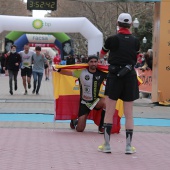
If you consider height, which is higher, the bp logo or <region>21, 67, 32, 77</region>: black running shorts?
the bp logo

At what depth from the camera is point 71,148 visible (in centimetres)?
820

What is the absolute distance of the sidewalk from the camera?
273 inches

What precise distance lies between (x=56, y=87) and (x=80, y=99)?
653 millimetres

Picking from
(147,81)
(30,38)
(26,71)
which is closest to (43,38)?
(30,38)

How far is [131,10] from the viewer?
4488 centimetres

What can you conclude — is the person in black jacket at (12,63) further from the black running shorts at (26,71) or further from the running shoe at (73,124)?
the running shoe at (73,124)

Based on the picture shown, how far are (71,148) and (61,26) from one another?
78.6 ft

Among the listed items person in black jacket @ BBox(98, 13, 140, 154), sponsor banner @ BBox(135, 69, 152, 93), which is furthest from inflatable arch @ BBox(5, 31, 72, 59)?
person in black jacket @ BBox(98, 13, 140, 154)

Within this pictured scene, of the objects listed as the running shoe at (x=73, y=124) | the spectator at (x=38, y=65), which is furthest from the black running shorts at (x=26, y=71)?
the running shoe at (x=73, y=124)

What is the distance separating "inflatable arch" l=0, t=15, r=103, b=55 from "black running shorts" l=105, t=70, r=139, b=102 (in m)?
22.6

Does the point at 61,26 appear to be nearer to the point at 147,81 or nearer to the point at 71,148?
the point at 147,81

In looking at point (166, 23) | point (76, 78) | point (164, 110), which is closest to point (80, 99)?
point (76, 78)

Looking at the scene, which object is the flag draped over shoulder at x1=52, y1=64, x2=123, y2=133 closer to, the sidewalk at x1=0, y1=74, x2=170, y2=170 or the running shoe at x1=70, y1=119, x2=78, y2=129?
the running shoe at x1=70, y1=119, x2=78, y2=129

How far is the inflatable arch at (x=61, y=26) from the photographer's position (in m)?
30.6
